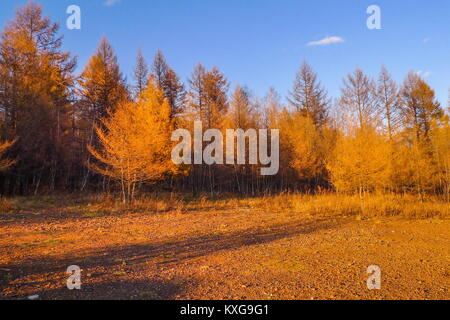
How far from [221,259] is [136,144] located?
1188cm

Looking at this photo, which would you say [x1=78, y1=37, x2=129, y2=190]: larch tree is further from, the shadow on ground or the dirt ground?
the shadow on ground

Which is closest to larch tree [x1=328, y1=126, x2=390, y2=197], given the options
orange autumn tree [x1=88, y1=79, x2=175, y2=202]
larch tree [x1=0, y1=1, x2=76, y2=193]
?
orange autumn tree [x1=88, y1=79, x2=175, y2=202]

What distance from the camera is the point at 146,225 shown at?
1067 centimetres

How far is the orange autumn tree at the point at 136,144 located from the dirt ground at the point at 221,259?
577 centimetres

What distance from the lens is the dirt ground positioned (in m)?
4.30

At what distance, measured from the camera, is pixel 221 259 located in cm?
620

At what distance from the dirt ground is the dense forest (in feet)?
21.9

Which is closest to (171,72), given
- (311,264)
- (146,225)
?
(146,225)

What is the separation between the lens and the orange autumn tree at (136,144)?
647 inches

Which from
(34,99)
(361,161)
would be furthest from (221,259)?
(34,99)

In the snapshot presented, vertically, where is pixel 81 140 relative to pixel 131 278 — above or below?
above

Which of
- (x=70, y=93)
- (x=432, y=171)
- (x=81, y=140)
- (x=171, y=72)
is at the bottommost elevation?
(x=432, y=171)

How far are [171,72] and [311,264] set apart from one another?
25.5m

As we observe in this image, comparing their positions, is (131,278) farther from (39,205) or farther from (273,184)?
(273,184)
